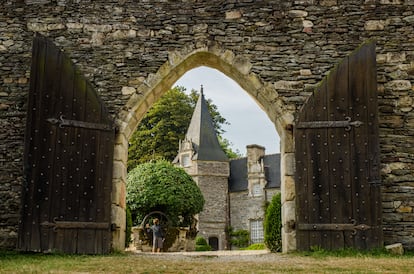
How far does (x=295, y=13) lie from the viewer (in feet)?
23.7

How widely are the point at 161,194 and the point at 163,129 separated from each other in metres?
14.2

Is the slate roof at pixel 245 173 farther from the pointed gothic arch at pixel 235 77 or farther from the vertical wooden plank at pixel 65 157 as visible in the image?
the vertical wooden plank at pixel 65 157

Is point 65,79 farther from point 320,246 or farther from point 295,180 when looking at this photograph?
point 320,246

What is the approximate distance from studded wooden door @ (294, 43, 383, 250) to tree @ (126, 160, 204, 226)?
283 inches

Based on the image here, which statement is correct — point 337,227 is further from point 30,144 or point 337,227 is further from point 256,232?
point 256,232

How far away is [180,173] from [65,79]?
7.85 meters

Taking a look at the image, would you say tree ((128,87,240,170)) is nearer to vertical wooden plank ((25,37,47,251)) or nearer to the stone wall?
the stone wall

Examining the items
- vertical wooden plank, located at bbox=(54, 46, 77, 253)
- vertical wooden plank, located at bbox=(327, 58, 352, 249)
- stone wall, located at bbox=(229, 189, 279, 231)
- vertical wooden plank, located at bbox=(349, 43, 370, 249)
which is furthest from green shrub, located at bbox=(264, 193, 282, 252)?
stone wall, located at bbox=(229, 189, 279, 231)

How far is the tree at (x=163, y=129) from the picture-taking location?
86.3 feet

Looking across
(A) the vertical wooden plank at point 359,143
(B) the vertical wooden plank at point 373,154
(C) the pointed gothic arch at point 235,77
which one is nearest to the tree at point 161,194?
(C) the pointed gothic arch at point 235,77

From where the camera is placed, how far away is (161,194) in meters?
13.3

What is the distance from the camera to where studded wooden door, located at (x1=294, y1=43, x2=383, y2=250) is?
633 centimetres

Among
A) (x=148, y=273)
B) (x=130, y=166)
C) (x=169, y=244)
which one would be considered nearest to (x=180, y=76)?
(x=148, y=273)

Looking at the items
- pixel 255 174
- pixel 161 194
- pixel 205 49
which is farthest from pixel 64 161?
pixel 255 174
